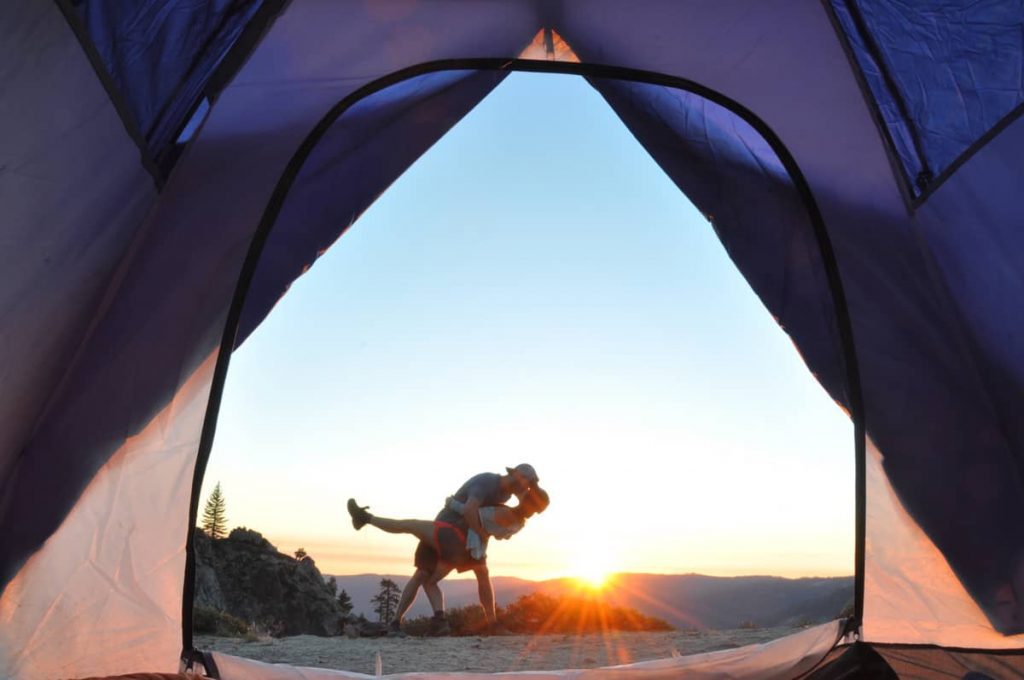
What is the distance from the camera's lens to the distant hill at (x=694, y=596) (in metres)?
2.80

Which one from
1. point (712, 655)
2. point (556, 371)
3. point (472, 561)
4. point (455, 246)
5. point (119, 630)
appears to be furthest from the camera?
point (556, 371)

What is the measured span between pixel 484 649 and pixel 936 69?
78.2 inches

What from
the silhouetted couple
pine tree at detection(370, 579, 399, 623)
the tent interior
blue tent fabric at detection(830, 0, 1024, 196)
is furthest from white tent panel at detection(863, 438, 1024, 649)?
pine tree at detection(370, 579, 399, 623)

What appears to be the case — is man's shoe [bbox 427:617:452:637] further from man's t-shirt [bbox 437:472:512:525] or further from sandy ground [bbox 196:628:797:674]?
man's t-shirt [bbox 437:472:512:525]

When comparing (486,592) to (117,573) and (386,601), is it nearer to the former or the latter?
(386,601)

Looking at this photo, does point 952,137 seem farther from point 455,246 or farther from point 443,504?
point 455,246

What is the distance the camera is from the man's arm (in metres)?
3.08

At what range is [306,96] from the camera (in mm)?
2232

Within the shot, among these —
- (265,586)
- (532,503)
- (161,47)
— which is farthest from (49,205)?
(532,503)

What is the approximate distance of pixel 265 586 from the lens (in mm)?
2941

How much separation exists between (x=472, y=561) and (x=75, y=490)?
4.65 feet

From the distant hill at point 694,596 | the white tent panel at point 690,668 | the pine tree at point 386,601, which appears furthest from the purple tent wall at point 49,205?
the distant hill at point 694,596

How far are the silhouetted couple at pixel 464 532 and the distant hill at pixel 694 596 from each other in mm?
48

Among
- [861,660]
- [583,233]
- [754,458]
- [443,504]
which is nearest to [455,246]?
[583,233]
